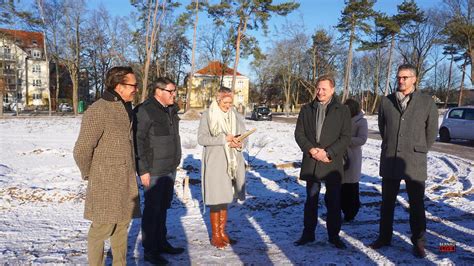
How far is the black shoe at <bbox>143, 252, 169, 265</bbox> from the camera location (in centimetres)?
377

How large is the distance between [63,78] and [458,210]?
69.9m

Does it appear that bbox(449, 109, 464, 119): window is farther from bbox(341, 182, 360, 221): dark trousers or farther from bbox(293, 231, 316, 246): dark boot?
bbox(293, 231, 316, 246): dark boot

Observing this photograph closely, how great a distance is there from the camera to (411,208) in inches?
161

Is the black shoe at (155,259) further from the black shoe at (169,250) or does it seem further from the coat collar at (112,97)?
the coat collar at (112,97)

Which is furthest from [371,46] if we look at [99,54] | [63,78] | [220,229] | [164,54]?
[63,78]

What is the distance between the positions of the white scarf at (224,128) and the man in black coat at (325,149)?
78 cm

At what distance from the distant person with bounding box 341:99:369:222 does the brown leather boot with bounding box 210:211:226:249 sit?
1.84 meters

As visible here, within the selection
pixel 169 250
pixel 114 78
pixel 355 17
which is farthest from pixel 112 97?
pixel 355 17

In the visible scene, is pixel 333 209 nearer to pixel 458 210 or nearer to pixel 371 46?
pixel 458 210

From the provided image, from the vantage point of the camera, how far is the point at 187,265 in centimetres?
375

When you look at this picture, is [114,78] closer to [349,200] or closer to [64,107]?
[349,200]

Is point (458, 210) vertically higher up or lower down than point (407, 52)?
lower down

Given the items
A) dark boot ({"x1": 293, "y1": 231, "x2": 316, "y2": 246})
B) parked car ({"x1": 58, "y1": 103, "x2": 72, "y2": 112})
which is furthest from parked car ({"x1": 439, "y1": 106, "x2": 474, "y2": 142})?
parked car ({"x1": 58, "y1": 103, "x2": 72, "y2": 112})

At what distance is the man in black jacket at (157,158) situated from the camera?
3715 mm
